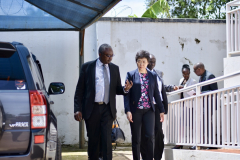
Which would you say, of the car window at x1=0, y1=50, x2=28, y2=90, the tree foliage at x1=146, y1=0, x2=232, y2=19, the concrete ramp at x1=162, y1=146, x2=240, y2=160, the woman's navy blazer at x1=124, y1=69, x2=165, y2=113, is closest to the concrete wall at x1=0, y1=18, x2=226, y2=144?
the concrete ramp at x1=162, y1=146, x2=240, y2=160

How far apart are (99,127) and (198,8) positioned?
62.3 ft

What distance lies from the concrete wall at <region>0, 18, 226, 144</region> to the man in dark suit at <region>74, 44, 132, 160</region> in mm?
3999

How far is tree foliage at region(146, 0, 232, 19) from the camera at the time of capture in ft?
71.6

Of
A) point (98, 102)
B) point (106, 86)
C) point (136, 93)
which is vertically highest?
point (106, 86)

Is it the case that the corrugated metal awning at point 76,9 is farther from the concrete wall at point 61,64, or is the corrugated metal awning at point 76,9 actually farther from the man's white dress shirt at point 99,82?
the man's white dress shirt at point 99,82

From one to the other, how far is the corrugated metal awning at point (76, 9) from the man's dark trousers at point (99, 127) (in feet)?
6.52

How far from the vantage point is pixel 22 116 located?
332 cm

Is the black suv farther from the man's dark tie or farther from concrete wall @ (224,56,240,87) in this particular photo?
concrete wall @ (224,56,240,87)

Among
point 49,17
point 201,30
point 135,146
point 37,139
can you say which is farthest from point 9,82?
point 201,30

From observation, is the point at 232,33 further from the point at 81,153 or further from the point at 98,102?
the point at 98,102

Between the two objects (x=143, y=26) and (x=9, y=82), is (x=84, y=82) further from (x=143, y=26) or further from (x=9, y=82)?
(x=143, y=26)

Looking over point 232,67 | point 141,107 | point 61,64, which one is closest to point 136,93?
point 141,107

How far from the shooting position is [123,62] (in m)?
9.70

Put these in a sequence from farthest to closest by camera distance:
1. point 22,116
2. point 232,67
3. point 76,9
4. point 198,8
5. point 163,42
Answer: point 198,8, point 163,42, point 232,67, point 76,9, point 22,116
